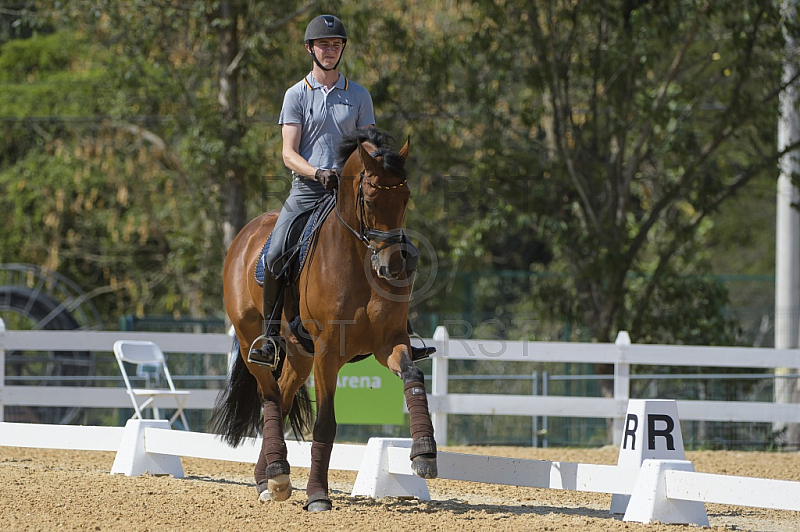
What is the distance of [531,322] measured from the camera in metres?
16.0

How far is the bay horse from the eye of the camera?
546 centimetres

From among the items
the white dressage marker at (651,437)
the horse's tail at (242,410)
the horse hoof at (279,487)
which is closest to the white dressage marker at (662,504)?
the white dressage marker at (651,437)

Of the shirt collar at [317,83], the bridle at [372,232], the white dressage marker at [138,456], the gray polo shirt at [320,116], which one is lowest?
the white dressage marker at [138,456]

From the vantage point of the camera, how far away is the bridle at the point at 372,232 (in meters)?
5.41

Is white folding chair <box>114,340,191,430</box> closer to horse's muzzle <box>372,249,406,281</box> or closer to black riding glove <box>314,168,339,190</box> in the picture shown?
black riding glove <box>314,168,339,190</box>

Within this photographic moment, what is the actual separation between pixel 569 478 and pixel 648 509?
0.55 m

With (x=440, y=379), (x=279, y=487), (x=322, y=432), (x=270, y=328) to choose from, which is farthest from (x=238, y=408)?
(x=440, y=379)

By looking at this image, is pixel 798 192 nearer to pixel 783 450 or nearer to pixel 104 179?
pixel 783 450

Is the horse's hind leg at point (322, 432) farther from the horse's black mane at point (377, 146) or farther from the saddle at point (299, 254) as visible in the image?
the horse's black mane at point (377, 146)

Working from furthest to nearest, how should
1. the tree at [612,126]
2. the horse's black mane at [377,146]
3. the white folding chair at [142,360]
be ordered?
the tree at [612,126], the white folding chair at [142,360], the horse's black mane at [377,146]

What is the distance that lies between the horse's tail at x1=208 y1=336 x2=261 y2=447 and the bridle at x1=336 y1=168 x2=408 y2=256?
199 centimetres

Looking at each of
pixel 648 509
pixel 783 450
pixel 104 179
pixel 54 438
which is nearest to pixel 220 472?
pixel 54 438

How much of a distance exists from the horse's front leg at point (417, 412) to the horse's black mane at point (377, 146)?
1.04m

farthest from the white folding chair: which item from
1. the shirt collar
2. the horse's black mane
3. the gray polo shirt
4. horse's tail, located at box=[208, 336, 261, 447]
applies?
the horse's black mane
